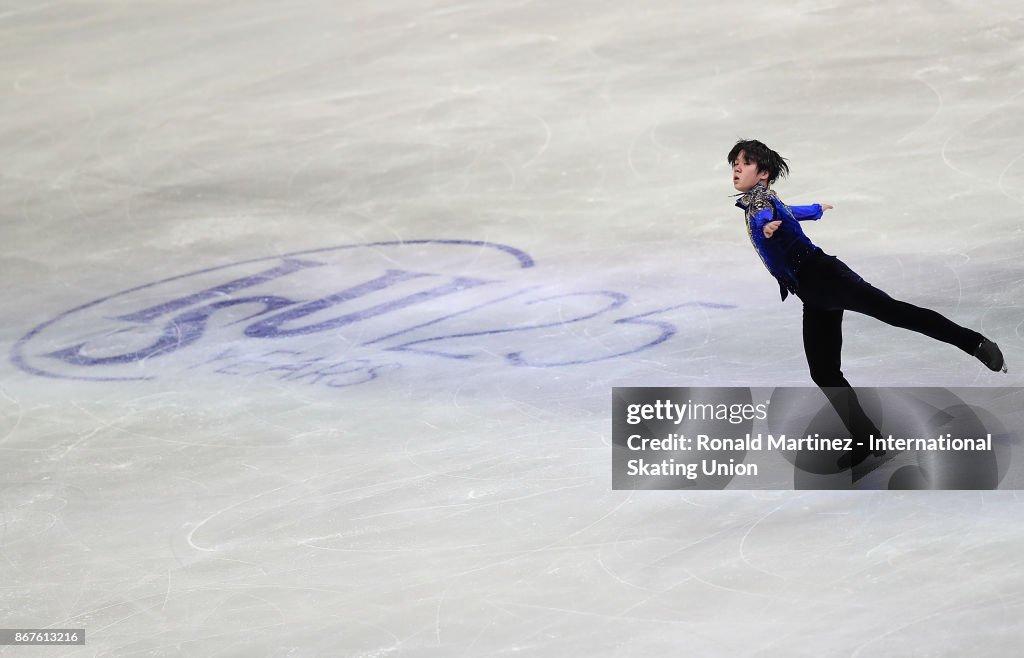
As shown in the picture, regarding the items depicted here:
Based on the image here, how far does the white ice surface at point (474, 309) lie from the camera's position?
485 cm

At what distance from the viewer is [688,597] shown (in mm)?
4723

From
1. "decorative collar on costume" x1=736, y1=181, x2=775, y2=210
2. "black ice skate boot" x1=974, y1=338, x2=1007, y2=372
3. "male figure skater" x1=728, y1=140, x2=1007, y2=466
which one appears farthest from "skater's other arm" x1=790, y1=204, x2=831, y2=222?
"black ice skate boot" x1=974, y1=338, x2=1007, y2=372

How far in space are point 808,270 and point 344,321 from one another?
13.7 feet

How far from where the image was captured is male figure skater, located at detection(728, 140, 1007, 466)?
16.7 ft

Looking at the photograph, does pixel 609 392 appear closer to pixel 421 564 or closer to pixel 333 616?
pixel 421 564

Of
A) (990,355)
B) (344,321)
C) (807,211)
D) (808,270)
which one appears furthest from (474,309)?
(990,355)

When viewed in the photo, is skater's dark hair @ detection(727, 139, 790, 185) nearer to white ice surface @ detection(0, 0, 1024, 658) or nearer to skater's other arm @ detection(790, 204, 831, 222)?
skater's other arm @ detection(790, 204, 831, 222)

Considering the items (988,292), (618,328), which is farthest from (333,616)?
(988,292)

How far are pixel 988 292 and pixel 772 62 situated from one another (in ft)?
14.3

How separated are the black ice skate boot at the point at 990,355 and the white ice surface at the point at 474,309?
53 centimetres

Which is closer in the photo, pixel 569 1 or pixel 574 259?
pixel 574 259

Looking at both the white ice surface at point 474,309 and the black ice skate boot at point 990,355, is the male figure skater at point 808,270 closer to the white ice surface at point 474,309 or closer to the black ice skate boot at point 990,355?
the black ice skate boot at point 990,355

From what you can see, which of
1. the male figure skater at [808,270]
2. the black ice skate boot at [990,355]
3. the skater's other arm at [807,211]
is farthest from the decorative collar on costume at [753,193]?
the black ice skate boot at [990,355]

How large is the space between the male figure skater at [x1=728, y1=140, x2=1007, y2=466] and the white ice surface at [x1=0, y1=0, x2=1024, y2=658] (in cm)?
65
